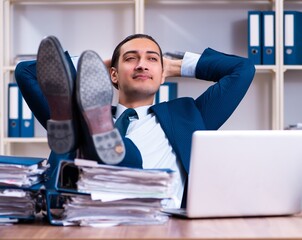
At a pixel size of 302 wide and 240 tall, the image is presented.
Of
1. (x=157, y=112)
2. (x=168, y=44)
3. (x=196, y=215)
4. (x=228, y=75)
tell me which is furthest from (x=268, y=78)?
(x=196, y=215)

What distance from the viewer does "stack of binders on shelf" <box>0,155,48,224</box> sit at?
150 centimetres

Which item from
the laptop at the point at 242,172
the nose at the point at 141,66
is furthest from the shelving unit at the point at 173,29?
the laptop at the point at 242,172

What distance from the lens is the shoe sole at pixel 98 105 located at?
4.57ft

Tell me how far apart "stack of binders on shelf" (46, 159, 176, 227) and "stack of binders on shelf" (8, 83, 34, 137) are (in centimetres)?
206

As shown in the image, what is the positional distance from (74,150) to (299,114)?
2557 millimetres

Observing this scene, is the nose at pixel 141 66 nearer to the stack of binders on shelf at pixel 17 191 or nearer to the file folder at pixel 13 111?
the stack of binders on shelf at pixel 17 191

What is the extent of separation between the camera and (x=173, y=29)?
3775mm

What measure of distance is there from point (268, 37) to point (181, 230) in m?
2.30

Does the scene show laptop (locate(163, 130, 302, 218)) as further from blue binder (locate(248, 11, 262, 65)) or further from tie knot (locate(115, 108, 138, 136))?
blue binder (locate(248, 11, 262, 65))

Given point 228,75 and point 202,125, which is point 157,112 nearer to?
point 202,125

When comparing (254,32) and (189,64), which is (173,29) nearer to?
(254,32)

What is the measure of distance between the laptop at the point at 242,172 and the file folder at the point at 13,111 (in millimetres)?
2106

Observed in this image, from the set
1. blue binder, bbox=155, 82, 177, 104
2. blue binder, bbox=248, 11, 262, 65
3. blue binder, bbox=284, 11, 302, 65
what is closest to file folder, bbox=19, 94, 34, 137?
blue binder, bbox=155, 82, 177, 104

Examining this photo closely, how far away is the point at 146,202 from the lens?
4.77 feet
